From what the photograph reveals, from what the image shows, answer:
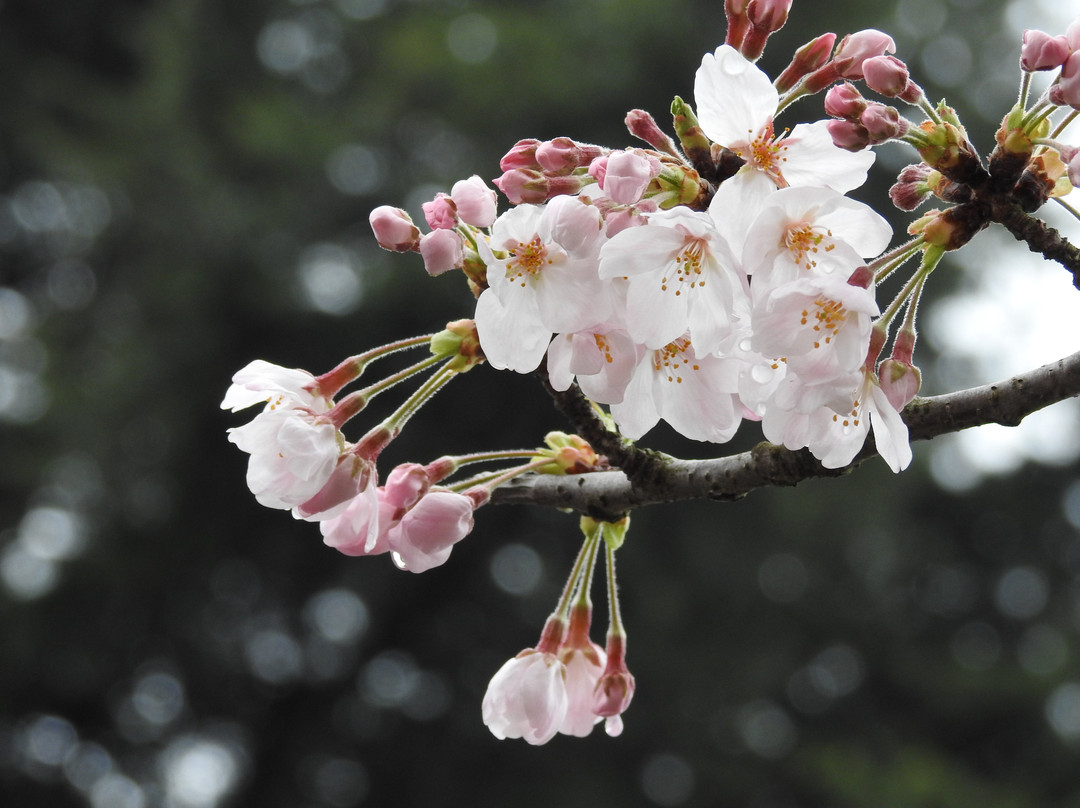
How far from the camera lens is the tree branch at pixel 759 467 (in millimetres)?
793

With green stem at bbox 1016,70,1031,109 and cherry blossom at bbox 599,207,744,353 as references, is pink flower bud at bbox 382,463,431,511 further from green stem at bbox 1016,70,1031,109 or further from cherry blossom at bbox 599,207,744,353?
green stem at bbox 1016,70,1031,109

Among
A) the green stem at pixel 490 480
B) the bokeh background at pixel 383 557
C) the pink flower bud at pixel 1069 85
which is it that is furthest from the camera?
the bokeh background at pixel 383 557

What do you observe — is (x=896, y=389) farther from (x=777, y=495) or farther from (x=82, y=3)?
(x=82, y=3)

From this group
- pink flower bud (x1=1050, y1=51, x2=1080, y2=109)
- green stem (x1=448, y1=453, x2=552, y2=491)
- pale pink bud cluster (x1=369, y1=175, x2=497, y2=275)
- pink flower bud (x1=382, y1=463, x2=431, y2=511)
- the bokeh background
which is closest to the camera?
pink flower bud (x1=1050, y1=51, x2=1080, y2=109)

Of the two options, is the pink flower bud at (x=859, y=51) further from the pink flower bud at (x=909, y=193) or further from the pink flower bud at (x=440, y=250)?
the pink flower bud at (x=440, y=250)

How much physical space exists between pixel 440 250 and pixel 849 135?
0.92 ft

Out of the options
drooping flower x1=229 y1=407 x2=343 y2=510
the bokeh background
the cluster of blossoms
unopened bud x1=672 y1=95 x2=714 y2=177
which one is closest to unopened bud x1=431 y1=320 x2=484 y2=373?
the cluster of blossoms

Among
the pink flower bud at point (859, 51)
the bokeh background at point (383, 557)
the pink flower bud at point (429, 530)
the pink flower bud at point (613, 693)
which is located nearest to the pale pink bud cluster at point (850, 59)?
the pink flower bud at point (859, 51)

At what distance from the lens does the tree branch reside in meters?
0.79

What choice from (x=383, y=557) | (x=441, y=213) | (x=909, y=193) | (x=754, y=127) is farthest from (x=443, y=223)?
(x=383, y=557)

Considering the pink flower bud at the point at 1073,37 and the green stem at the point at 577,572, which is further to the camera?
the green stem at the point at 577,572

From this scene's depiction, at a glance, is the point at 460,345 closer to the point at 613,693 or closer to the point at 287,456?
the point at 287,456

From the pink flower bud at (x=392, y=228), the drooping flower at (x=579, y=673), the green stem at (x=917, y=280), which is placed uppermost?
the pink flower bud at (x=392, y=228)

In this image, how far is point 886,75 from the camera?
729 mm
